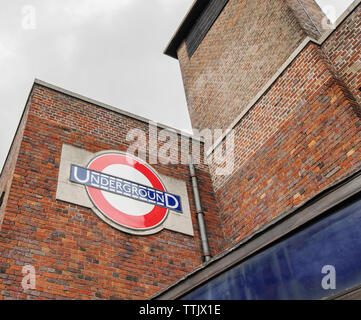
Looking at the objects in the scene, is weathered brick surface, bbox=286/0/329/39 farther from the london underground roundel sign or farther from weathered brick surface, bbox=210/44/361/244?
the london underground roundel sign

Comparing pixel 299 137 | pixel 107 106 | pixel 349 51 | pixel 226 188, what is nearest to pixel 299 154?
pixel 299 137

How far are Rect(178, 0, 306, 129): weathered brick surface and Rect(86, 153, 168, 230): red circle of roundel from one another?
3.37 metres

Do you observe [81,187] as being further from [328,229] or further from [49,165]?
[328,229]

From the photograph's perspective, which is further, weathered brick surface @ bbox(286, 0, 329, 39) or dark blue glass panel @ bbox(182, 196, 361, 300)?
weathered brick surface @ bbox(286, 0, 329, 39)

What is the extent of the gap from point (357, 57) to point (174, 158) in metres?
4.69

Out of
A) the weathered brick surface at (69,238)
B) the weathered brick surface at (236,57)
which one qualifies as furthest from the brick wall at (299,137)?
the weathered brick surface at (236,57)

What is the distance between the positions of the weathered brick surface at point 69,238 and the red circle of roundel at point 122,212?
24cm

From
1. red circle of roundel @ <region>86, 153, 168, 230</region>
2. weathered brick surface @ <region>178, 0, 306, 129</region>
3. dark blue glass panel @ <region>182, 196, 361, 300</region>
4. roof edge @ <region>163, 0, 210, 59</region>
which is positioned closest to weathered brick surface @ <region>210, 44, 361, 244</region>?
weathered brick surface @ <region>178, 0, 306, 129</region>

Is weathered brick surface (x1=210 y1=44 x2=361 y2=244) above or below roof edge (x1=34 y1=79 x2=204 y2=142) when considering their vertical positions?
below

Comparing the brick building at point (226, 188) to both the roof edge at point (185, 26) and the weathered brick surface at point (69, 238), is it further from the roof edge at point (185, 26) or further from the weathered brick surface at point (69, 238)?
the roof edge at point (185, 26)

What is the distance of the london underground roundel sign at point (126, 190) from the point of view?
28.1 ft

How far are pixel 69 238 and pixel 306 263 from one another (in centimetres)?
470

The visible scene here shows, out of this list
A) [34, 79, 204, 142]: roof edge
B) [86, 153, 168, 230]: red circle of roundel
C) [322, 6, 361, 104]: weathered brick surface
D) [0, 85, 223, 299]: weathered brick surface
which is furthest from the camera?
[34, 79, 204, 142]: roof edge

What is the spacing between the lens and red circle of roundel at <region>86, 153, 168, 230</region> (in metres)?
8.47
